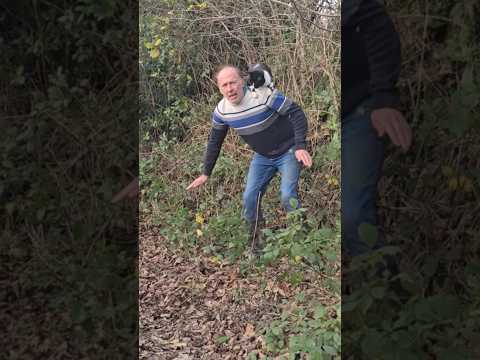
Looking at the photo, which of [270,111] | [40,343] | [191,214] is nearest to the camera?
[270,111]

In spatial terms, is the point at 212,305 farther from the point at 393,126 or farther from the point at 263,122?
the point at 393,126

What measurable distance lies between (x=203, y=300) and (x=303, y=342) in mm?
455

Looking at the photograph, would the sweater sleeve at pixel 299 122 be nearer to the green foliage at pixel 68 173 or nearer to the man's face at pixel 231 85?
the man's face at pixel 231 85

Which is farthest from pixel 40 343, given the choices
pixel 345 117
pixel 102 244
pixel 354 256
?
pixel 345 117

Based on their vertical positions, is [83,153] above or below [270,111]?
below

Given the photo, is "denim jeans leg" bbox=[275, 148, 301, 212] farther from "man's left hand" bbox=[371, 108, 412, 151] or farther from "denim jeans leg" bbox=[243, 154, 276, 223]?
"man's left hand" bbox=[371, 108, 412, 151]

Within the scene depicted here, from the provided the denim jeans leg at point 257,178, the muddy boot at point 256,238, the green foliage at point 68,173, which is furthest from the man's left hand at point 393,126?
the green foliage at point 68,173

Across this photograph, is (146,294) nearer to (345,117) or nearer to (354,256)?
(354,256)

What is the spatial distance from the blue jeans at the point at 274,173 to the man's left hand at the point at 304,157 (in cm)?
2

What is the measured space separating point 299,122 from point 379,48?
0.56m

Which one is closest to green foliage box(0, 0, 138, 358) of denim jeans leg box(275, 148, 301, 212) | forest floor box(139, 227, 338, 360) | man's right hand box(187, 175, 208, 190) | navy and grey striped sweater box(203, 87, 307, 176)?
forest floor box(139, 227, 338, 360)

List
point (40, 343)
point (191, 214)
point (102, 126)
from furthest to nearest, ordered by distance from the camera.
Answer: point (102, 126) < point (40, 343) < point (191, 214)

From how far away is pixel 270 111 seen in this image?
99.2 inches

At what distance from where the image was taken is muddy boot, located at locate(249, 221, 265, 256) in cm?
266
